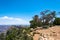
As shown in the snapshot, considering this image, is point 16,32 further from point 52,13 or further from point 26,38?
point 52,13

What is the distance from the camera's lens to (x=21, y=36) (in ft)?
55.3

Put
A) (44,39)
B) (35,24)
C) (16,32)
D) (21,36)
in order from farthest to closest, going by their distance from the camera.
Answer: (35,24) → (16,32) → (21,36) → (44,39)

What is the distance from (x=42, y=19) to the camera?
37812 millimetres

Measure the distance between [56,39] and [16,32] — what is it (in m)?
5.18

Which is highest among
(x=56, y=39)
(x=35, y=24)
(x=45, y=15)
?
(x=45, y=15)

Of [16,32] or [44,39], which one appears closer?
[44,39]

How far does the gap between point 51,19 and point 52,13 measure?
1902mm

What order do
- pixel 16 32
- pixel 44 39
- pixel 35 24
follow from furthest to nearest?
1. pixel 35 24
2. pixel 16 32
3. pixel 44 39

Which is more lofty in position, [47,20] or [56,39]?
[47,20]

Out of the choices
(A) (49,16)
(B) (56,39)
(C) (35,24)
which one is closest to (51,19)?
(A) (49,16)

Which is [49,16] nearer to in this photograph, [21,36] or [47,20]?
[47,20]

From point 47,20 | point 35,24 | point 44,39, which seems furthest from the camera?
point 47,20

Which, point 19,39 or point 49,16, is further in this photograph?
point 49,16

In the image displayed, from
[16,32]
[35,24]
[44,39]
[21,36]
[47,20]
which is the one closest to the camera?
[44,39]
